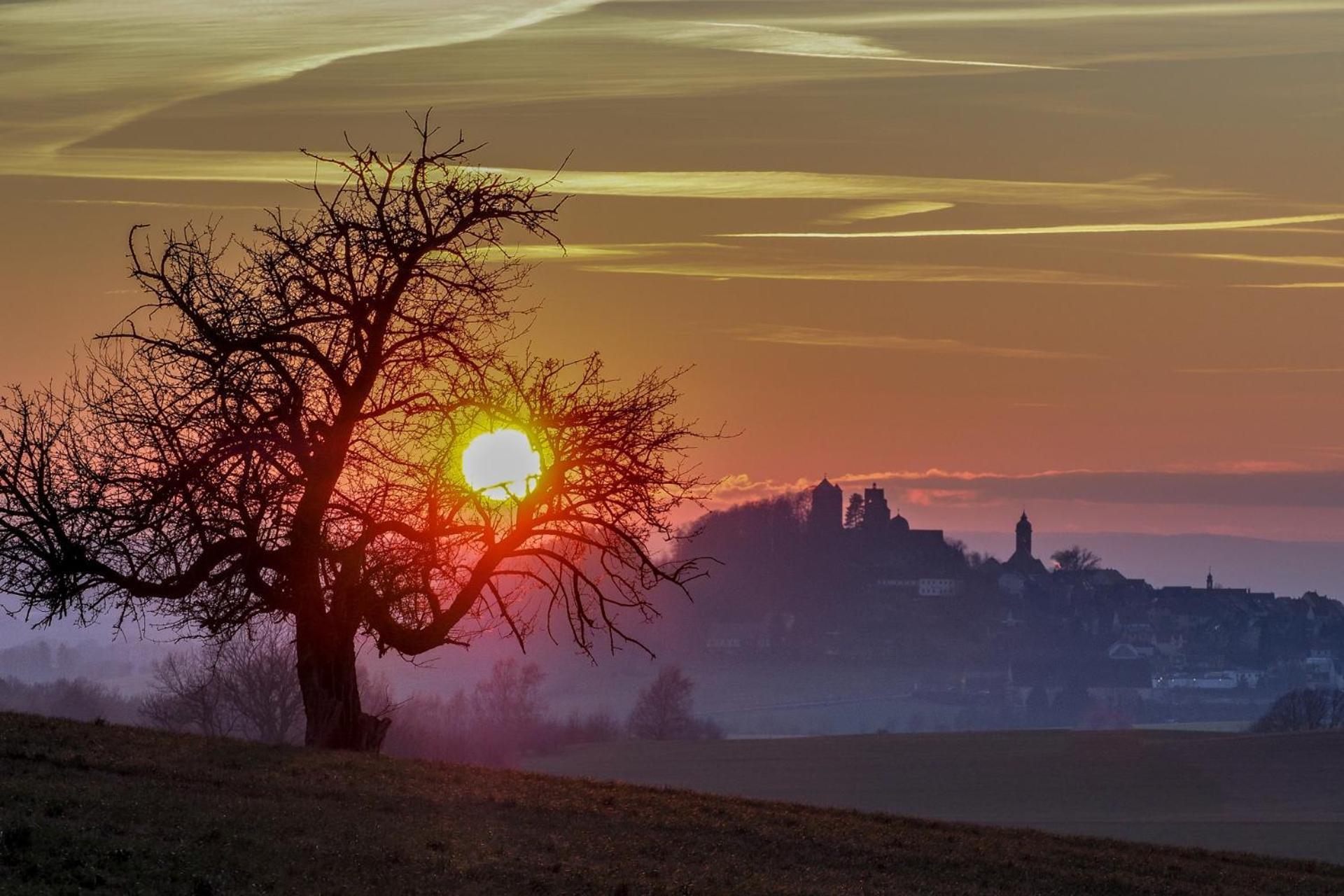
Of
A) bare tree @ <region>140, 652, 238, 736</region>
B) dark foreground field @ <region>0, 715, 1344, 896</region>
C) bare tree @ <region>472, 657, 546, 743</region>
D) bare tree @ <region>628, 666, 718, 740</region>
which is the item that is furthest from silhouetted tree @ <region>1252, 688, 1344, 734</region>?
dark foreground field @ <region>0, 715, 1344, 896</region>

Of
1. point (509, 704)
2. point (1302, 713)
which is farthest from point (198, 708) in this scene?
point (1302, 713)

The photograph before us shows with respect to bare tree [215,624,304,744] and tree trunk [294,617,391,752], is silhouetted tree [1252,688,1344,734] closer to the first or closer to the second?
bare tree [215,624,304,744]

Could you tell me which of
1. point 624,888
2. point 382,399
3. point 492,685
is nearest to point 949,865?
point 624,888

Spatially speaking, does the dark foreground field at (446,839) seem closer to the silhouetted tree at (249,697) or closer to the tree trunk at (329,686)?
the tree trunk at (329,686)

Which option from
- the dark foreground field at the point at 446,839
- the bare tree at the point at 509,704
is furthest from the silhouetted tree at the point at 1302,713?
the dark foreground field at the point at 446,839

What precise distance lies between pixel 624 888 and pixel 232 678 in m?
59.3

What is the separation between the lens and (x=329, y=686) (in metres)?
25.8

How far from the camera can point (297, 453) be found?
2470 centimetres

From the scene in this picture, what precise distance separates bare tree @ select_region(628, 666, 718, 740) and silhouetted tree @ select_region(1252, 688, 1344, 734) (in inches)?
1740

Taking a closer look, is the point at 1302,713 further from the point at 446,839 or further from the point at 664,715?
the point at 446,839

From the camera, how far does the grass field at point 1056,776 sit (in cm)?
5919

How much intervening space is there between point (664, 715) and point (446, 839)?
121384 mm

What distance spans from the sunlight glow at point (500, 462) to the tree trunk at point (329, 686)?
10.1 ft

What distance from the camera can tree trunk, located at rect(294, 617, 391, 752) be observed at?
1007 inches
